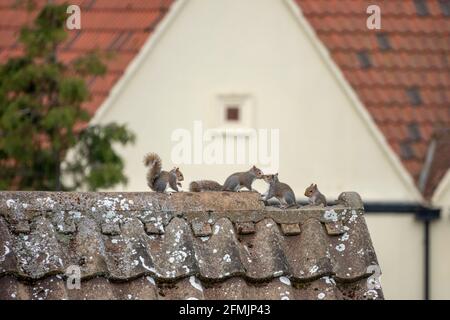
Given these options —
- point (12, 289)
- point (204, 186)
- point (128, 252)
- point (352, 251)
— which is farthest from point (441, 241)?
point (12, 289)

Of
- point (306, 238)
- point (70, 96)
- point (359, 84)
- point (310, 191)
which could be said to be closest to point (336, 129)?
point (359, 84)

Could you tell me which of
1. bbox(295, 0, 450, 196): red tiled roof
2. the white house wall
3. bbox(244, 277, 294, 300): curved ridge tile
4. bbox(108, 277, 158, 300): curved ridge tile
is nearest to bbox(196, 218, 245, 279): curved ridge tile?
bbox(244, 277, 294, 300): curved ridge tile

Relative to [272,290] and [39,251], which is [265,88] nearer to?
[272,290]

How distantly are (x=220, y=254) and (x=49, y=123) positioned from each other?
16.7 m

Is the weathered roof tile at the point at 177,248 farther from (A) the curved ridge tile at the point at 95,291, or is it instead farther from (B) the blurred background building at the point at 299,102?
(B) the blurred background building at the point at 299,102

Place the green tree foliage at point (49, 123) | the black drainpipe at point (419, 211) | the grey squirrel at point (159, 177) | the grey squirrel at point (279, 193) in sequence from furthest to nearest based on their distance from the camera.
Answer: the black drainpipe at point (419, 211) → the green tree foliage at point (49, 123) → the grey squirrel at point (159, 177) → the grey squirrel at point (279, 193)

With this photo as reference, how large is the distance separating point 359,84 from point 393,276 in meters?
3.50

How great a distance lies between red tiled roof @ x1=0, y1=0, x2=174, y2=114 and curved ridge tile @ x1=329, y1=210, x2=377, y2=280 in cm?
2199

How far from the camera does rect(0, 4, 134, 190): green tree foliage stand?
90.2ft

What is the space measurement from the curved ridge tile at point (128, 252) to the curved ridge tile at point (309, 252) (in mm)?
850

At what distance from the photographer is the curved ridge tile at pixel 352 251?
10898 millimetres

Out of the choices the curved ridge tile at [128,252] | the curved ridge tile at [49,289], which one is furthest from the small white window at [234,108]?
the curved ridge tile at [49,289]

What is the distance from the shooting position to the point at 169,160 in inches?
1240
